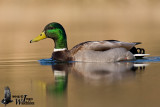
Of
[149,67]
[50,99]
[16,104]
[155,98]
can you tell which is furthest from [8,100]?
[149,67]

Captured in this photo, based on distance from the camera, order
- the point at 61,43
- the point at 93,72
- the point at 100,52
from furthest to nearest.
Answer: the point at 61,43 → the point at 100,52 → the point at 93,72

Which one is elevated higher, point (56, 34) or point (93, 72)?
point (56, 34)

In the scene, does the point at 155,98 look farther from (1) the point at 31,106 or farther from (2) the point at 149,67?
(2) the point at 149,67

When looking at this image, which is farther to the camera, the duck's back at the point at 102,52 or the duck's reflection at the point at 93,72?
the duck's back at the point at 102,52

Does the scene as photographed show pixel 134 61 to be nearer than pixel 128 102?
No

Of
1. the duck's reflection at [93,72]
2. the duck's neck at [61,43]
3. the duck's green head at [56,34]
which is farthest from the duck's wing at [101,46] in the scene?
the duck's green head at [56,34]

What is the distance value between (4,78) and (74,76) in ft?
4.62

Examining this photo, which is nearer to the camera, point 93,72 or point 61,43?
point 93,72

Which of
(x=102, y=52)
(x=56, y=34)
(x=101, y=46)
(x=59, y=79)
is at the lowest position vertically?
(x=59, y=79)

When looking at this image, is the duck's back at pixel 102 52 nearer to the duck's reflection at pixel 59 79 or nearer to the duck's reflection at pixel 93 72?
the duck's reflection at pixel 93 72

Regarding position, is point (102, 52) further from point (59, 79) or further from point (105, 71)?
point (59, 79)

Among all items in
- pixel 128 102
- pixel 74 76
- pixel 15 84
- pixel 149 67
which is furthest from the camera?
pixel 149 67

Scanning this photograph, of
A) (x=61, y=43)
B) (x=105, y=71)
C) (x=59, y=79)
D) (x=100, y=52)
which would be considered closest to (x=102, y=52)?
(x=100, y=52)

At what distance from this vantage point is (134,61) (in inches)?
521
